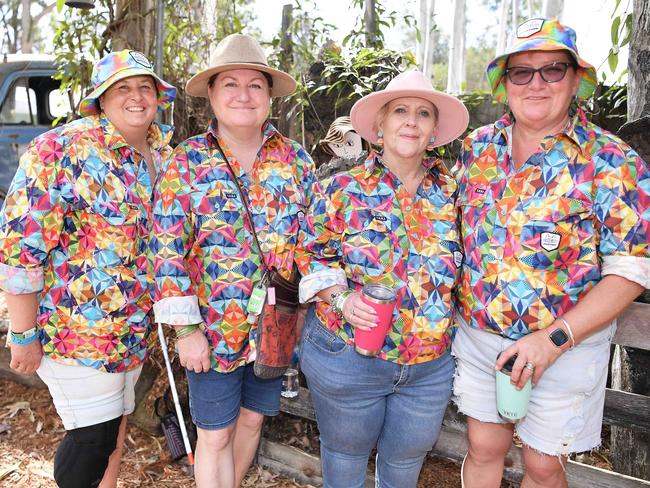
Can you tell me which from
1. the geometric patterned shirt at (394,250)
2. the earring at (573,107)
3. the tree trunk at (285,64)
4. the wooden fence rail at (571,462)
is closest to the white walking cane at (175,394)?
the wooden fence rail at (571,462)

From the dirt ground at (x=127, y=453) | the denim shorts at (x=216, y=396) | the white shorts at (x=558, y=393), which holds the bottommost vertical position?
the dirt ground at (x=127, y=453)

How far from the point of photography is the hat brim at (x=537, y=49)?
6.43 ft

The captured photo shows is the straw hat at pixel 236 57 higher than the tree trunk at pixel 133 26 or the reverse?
the reverse

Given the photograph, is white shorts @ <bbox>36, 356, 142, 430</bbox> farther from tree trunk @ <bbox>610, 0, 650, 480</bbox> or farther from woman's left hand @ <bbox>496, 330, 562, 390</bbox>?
tree trunk @ <bbox>610, 0, 650, 480</bbox>

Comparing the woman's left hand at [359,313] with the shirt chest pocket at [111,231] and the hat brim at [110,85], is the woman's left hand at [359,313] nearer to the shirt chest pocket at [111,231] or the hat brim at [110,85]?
the shirt chest pocket at [111,231]

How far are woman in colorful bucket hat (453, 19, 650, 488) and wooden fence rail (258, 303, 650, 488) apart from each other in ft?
0.94

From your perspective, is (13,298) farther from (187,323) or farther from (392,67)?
(392,67)

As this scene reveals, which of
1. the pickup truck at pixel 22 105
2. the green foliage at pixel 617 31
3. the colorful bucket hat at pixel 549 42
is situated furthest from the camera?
Answer: the pickup truck at pixel 22 105

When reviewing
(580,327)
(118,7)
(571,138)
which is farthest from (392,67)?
(580,327)

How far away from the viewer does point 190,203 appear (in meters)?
2.22

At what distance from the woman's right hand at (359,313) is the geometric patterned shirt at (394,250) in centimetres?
13

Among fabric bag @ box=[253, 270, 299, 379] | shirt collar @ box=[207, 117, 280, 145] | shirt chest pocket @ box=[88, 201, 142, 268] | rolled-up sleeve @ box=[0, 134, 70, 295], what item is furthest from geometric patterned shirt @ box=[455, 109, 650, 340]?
rolled-up sleeve @ box=[0, 134, 70, 295]

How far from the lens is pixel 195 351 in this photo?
88.8 inches

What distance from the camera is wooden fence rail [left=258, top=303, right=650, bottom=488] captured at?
7.57 feet
